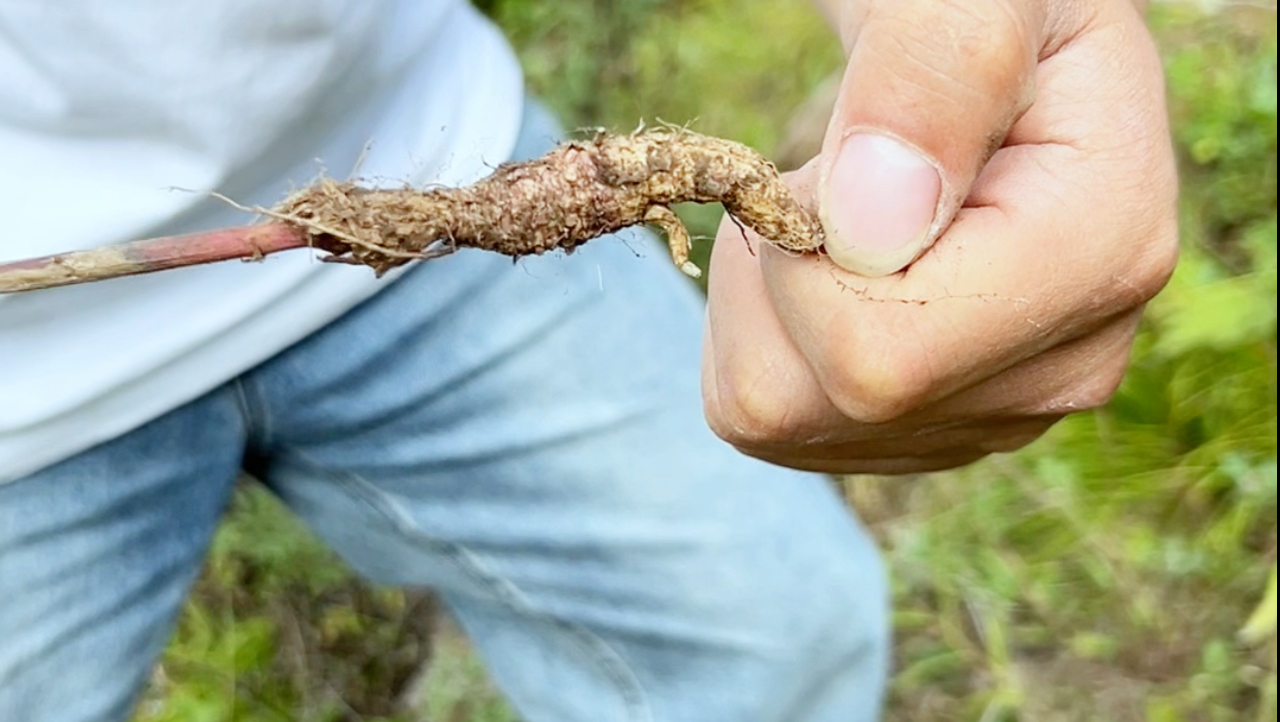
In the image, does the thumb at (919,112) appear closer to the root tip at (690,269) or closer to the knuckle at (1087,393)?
the root tip at (690,269)

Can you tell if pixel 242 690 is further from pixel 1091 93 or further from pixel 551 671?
pixel 1091 93

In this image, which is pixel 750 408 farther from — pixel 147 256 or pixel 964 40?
pixel 147 256

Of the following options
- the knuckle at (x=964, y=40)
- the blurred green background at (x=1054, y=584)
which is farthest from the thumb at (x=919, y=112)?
the blurred green background at (x=1054, y=584)

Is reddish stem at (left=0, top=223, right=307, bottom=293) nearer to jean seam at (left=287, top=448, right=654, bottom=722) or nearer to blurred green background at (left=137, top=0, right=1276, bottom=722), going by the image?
jean seam at (left=287, top=448, right=654, bottom=722)

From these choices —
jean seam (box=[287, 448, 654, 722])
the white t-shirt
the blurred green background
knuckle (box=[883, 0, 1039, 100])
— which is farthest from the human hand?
the blurred green background

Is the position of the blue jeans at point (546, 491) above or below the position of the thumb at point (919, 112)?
below

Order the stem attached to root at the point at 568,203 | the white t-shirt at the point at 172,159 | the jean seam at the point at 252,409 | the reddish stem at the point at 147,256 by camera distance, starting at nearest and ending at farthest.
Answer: the reddish stem at the point at 147,256 < the stem attached to root at the point at 568,203 < the white t-shirt at the point at 172,159 < the jean seam at the point at 252,409

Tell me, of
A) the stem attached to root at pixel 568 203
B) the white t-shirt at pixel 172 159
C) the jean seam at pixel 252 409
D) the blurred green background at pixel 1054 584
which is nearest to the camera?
the stem attached to root at pixel 568 203
